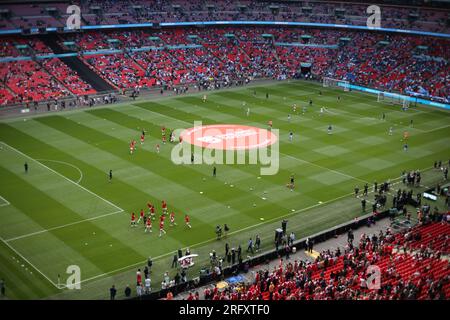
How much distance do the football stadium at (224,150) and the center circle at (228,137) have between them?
344 millimetres

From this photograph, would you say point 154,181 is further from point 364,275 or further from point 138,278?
point 364,275

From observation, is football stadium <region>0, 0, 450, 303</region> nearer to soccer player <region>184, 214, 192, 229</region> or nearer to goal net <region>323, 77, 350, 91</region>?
soccer player <region>184, 214, 192, 229</region>

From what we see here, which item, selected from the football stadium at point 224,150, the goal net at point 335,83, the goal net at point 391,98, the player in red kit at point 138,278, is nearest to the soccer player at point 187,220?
the football stadium at point 224,150

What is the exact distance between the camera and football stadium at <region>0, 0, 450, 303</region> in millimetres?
34594

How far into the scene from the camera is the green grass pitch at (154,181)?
121 ft

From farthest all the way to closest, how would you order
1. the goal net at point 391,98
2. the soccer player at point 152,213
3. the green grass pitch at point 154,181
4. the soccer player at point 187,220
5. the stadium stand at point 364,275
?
the goal net at point 391,98 < the soccer player at point 152,213 < the soccer player at point 187,220 < the green grass pitch at point 154,181 < the stadium stand at point 364,275

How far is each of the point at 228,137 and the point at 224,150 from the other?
4469 millimetres

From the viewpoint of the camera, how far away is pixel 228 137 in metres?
61.9

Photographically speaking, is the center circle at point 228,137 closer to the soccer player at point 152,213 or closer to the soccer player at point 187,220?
the soccer player at point 187,220

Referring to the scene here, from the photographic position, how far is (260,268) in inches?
1438

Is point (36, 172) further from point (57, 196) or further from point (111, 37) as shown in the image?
point (111, 37)

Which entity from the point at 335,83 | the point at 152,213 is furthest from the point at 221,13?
the point at 152,213

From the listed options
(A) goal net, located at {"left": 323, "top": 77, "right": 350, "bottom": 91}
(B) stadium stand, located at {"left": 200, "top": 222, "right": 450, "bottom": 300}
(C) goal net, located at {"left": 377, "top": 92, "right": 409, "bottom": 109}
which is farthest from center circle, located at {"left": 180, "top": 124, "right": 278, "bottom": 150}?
(A) goal net, located at {"left": 323, "top": 77, "right": 350, "bottom": 91}
